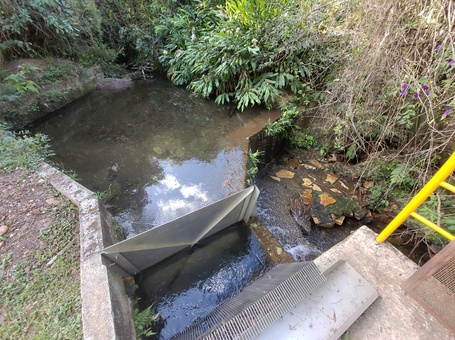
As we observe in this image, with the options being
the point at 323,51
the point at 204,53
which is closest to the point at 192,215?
the point at 323,51

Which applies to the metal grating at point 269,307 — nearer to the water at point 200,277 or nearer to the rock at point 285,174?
the water at point 200,277

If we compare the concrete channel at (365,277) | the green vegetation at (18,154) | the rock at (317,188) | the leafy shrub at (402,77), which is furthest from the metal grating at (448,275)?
the green vegetation at (18,154)

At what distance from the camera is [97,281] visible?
1.66 metres

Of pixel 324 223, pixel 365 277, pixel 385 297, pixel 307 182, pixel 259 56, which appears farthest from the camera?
pixel 259 56

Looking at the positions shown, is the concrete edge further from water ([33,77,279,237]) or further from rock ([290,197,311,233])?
rock ([290,197,311,233])

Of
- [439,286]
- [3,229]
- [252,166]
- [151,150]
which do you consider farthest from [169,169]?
[439,286]

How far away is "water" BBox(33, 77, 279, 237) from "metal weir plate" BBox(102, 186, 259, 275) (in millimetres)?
370

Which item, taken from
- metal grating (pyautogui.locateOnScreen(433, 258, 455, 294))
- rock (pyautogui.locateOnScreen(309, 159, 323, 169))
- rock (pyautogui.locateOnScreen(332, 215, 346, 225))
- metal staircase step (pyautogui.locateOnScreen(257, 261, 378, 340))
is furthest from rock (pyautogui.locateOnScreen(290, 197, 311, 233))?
metal grating (pyautogui.locateOnScreen(433, 258, 455, 294))

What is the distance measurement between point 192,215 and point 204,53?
3.92 metres

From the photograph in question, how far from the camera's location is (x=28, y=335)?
57.6 inches

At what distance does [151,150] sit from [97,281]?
7.58ft

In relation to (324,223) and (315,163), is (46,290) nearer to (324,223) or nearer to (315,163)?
(324,223)

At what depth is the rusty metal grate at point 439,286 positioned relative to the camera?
1277 mm

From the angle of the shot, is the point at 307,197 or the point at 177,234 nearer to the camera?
the point at 177,234
